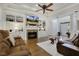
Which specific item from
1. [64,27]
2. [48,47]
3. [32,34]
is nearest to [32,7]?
[32,34]

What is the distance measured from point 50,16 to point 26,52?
850 mm

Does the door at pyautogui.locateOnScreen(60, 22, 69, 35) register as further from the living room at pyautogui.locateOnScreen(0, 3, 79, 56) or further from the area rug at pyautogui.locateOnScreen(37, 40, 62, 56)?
the area rug at pyautogui.locateOnScreen(37, 40, 62, 56)

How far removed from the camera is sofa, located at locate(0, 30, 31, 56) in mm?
1713

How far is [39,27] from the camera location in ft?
6.45

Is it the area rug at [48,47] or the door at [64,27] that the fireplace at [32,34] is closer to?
the area rug at [48,47]

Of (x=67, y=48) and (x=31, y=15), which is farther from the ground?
(x=31, y=15)

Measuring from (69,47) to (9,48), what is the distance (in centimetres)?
118

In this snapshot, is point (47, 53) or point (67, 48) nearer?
point (67, 48)

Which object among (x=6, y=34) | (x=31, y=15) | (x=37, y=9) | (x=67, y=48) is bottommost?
(x=67, y=48)

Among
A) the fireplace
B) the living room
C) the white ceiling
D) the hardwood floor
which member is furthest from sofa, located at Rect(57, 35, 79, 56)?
the white ceiling

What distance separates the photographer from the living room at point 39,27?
1791mm

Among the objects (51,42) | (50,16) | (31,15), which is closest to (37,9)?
(31,15)

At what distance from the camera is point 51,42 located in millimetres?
1920

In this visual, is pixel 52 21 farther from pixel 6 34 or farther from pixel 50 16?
pixel 6 34
